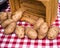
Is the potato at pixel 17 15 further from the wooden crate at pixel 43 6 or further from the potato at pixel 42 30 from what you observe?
the potato at pixel 42 30

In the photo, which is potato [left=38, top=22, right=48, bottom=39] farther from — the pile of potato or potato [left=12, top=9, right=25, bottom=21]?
potato [left=12, top=9, right=25, bottom=21]

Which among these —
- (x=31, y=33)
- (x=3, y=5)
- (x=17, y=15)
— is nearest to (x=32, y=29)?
(x=31, y=33)

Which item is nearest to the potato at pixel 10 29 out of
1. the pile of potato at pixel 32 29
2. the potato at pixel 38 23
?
the pile of potato at pixel 32 29

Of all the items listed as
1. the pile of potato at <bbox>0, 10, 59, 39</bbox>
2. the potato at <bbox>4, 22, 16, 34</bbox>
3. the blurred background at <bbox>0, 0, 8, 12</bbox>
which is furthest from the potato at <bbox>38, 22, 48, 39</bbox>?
the blurred background at <bbox>0, 0, 8, 12</bbox>

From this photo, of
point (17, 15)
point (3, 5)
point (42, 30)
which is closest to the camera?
point (42, 30)

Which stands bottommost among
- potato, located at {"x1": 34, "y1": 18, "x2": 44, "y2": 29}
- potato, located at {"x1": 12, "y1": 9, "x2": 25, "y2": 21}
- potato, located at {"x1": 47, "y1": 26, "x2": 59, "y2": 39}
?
potato, located at {"x1": 47, "y1": 26, "x2": 59, "y2": 39}

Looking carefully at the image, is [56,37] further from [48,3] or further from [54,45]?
[48,3]

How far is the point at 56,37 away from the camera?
779 millimetres

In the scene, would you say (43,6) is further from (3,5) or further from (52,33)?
(3,5)

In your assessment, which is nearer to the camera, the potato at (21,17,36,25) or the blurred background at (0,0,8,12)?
the potato at (21,17,36,25)

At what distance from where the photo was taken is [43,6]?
2.76 feet

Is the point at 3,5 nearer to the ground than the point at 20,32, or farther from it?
farther from it

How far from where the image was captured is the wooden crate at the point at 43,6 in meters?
0.76

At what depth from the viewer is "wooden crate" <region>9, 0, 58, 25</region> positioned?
29.9 inches
